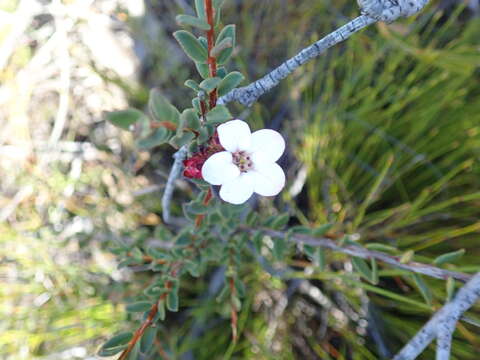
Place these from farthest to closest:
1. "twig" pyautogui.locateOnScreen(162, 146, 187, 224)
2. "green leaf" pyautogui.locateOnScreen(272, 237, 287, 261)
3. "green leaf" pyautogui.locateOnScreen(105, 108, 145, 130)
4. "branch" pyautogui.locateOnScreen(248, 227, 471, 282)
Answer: "green leaf" pyautogui.locateOnScreen(272, 237, 287, 261) → "branch" pyautogui.locateOnScreen(248, 227, 471, 282) → "twig" pyautogui.locateOnScreen(162, 146, 187, 224) → "green leaf" pyautogui.locateOnScreen(105, 108, 145, 130)

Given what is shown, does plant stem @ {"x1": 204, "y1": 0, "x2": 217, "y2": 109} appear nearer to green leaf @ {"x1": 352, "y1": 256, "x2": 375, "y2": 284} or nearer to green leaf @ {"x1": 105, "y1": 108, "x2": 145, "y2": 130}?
green leaf @ {"x1": 105, "y1": 108, "x2": 145, "y2": 130}

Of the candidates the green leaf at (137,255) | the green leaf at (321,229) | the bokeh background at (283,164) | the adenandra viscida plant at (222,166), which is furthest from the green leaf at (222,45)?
the bokeh background at (283,164)

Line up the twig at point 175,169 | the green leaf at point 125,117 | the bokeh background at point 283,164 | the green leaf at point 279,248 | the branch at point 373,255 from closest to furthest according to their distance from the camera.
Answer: the green leaf at point 125,117 < the twig at point 175,169 < the branch at point 373,255 < the green leaf at point 279,248 < the bokeh background at point 283,164

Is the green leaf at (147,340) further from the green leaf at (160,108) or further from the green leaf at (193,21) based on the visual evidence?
the green leaf at (193,21)

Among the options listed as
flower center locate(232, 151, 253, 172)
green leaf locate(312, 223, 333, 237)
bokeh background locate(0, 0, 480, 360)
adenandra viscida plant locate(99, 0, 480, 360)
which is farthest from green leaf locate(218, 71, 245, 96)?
bokeh background locate(0, 0, 480, 360)

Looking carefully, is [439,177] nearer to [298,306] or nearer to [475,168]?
[475,168]
